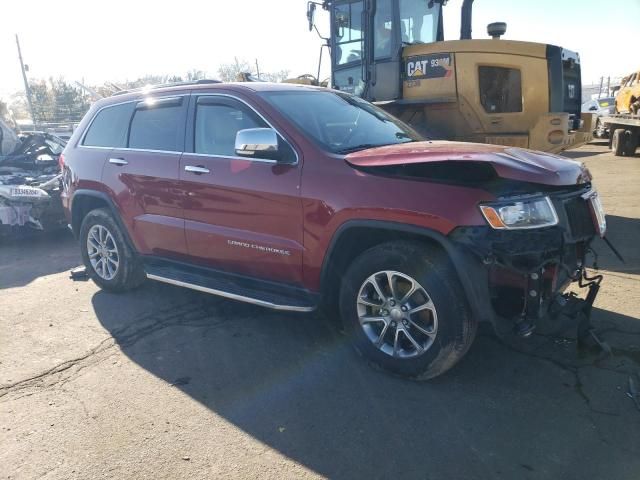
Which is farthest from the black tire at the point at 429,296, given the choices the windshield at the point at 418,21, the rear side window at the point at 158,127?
the windshield at the point at 418,21

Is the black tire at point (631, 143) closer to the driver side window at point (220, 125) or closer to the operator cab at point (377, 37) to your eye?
the operator cab at point (377, 37)

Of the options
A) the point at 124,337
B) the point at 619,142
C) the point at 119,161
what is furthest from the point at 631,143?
the point at 124,337

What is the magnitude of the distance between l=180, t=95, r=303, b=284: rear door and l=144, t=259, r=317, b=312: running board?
0.27 ft

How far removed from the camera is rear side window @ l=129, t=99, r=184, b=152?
4402mm

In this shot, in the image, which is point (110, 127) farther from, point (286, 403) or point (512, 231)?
point (512, 231)

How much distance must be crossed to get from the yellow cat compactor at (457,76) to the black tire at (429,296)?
457 centimetres

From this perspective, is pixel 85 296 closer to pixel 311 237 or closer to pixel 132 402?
pixel 132 402

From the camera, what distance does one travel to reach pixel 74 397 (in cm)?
329

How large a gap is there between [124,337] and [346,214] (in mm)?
2234

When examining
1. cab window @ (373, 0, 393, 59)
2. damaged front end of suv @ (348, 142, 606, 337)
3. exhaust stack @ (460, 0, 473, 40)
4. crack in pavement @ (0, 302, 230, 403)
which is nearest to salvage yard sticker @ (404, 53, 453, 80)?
cab window @ (373, 0, 393, 59)

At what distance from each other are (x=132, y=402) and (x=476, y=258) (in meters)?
2.32

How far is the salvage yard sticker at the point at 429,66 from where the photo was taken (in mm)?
7332

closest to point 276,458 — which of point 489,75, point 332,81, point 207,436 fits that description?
point 207,436

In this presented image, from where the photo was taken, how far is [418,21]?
805 centimetres
